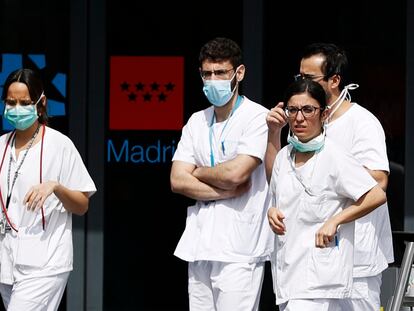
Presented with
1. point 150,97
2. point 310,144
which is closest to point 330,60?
point 310,144

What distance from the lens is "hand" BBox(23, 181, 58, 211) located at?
16.9 ft

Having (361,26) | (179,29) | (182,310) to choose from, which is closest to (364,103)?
(361,26)

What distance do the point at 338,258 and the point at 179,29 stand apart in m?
3.39

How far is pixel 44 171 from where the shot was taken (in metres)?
5.34

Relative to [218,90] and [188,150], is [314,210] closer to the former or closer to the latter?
[218,90]

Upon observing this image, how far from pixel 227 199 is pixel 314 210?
78 centimetres

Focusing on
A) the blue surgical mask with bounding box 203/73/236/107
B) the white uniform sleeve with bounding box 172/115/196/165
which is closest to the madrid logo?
the white uniform sleeve with bounding box 172/115/196/165

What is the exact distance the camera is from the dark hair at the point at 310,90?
16.0 ft

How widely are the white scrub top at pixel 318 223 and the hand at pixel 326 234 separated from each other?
0.04 metres

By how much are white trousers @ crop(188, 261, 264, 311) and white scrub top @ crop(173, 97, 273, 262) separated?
0.06 meters

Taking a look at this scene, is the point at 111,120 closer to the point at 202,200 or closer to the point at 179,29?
the point at 179,29

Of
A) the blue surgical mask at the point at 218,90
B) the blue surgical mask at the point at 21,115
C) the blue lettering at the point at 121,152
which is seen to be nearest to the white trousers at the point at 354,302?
the blue surgical mask at the point at 218,90

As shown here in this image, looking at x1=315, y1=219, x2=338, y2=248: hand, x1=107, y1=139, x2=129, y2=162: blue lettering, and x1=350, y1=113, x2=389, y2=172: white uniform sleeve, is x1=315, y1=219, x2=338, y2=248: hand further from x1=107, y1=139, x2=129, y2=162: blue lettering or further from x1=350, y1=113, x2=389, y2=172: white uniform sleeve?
x1=107, y1=139, x2=129, y2=162: blue lettering

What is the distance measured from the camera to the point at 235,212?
5484mm
